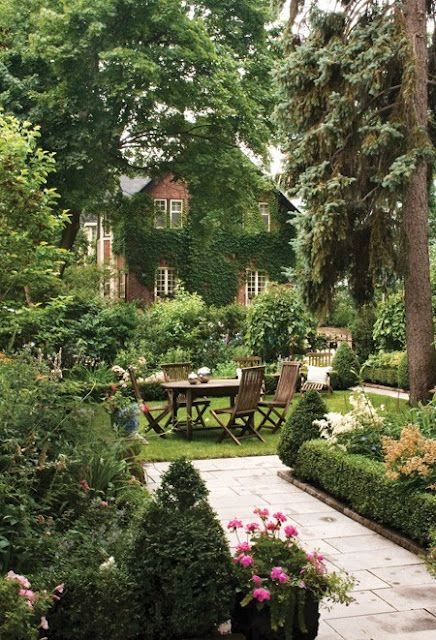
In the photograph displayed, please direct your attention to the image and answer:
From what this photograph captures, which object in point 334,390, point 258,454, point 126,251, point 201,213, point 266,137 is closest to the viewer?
point 258,454

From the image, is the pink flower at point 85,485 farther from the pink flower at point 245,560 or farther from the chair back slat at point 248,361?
the chair back slat at point 248,361

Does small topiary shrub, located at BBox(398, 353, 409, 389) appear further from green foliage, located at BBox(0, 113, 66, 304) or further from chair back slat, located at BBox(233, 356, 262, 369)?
green foliage, located at BBox(0, 113, 66, 304)

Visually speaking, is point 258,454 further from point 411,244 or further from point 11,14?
point 11,14

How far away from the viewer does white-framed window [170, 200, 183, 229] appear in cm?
2936

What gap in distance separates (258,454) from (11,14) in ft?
46.7

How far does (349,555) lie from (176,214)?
25.2 m

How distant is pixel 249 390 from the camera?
1024 cm

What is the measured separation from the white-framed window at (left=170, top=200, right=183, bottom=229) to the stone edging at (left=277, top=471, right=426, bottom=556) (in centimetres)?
2189

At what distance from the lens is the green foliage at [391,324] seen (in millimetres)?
17734

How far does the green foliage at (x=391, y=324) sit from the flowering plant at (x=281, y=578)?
14.3 meters

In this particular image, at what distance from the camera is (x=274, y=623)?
11.5ft

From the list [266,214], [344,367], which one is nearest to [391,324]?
[344,367]

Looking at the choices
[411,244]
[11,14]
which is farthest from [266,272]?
[411,244]

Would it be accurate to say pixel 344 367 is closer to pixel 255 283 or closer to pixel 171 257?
pixel 171 257
